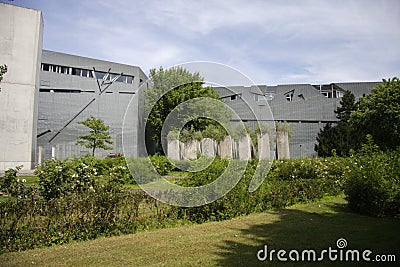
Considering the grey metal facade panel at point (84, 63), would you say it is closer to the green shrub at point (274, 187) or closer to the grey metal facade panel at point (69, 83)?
the grey metal facade panel at point (69, 83)

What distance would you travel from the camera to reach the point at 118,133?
41406 millimetres

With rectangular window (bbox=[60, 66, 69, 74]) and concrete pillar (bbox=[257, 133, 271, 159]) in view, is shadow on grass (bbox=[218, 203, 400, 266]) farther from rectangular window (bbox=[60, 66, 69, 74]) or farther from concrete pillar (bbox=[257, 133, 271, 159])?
rectangular window (bbox=[60, 66, 69, 74])

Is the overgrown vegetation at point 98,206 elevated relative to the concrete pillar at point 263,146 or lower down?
lower down

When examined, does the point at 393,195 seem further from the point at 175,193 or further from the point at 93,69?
the point at 93,69

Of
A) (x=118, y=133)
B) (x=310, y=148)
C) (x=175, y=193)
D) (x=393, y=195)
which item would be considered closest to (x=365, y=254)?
(x=393, y=195)

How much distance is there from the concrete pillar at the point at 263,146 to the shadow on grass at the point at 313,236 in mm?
6323

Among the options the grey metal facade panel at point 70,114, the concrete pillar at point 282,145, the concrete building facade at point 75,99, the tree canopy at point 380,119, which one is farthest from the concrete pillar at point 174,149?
the grey metal facade panel at point 70,114

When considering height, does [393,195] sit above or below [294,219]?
above

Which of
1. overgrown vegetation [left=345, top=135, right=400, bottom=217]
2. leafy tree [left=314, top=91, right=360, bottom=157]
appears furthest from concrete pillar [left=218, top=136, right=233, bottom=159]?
leafy tree [left=314, top=91, right=360, bottom=157]

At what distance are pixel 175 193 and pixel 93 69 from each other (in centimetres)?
3550

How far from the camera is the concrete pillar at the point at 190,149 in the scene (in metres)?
14.3

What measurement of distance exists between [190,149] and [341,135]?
2803cm

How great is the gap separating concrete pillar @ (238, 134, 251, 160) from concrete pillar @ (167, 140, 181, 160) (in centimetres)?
266

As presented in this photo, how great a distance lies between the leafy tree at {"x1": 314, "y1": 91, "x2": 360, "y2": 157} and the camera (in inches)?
1466
